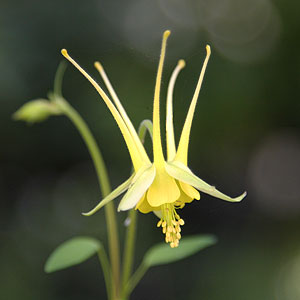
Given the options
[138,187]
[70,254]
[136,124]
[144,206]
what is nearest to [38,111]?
[70,254]

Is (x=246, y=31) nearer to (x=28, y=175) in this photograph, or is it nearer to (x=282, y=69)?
(x=282, y=69)

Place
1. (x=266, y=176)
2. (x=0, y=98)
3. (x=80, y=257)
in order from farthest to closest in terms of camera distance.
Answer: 1. (x=266, y=176)
2. (x=0, y=98)
3. (x=80, y=257)

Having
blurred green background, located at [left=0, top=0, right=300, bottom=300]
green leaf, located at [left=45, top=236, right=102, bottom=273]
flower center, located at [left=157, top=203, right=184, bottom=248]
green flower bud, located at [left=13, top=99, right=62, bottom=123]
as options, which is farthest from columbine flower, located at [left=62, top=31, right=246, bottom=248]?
blurred green background, located at [left=0, top=0, right=300, bottom=300]

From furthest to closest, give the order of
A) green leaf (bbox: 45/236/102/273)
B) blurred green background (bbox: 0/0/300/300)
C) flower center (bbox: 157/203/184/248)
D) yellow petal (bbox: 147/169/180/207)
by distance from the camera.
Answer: blurred green background (bbox: 0/0/300/300)
green leaf (bbox: 45/236/102/273)
flower center (bbox: 157/203/184/248)
yellow petal (bbox: 147/169/180/207)

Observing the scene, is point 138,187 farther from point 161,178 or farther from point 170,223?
point 170,223

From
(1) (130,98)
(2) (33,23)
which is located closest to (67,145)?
(1) (130,98)

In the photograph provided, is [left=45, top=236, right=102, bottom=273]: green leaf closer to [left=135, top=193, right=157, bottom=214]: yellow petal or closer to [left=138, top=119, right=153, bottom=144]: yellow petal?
[left=135, top=193, right=157, bottom=214]: yellow petal
